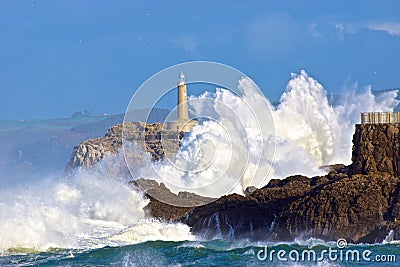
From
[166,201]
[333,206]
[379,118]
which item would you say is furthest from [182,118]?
[333,206]

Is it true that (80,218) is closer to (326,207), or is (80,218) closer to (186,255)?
(186,255)

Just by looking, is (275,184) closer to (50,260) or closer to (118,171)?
(50,260)

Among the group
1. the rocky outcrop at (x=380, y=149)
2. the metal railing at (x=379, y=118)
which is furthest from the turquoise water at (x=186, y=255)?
the metal railing at (x=379, y=118)

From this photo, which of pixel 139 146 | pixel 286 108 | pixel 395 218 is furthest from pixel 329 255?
pixel 139 146

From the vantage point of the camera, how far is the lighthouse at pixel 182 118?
2218 inches

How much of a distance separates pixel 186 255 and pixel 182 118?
33.2m

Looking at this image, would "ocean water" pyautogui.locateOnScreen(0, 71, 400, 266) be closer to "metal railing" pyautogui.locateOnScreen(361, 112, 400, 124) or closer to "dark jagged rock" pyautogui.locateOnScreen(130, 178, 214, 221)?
"dark jagged rock" pyautogui.locateOnScreen(130, 178, 214, 221)

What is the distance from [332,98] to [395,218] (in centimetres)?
2804

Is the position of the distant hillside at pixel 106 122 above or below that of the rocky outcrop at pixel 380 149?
above

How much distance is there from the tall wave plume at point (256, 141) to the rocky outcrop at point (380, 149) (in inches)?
459

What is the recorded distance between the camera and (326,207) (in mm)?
28125

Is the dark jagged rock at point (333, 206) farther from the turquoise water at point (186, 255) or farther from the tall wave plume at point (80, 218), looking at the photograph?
the tall wave plume at point (80, 218)

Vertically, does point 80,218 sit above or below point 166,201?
below

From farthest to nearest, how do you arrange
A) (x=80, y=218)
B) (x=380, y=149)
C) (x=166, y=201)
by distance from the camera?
(x=80, y=218)
(x=166, y=201)
(x=380, y=149)
